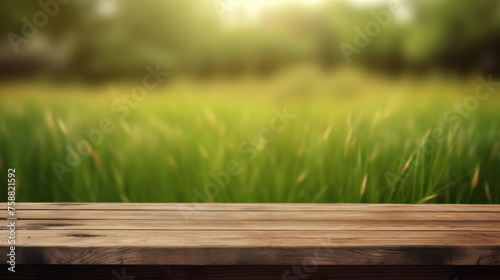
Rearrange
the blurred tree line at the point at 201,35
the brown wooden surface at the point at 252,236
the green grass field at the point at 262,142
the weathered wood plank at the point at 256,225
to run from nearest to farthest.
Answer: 1. the brown wooden surface at the point at 252,236
2. the weathered wood plank at the point at 256,225
3. the green grass field at the point at 262,142
4. the blurred tree line at the point at 201,35

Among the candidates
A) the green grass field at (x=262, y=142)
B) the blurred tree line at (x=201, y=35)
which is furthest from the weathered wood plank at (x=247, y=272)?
the blurred tree line at (x=201, y=35)

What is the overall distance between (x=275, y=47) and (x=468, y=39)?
897mm

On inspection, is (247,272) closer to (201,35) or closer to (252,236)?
(252,236)

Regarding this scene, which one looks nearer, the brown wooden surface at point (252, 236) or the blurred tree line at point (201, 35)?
the brown wooden surface at point (252, 236)

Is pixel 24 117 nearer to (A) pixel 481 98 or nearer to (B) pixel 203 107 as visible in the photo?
(B) pixel 203 107

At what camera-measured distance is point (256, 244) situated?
1200 mm

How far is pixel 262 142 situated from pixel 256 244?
3.39 ft

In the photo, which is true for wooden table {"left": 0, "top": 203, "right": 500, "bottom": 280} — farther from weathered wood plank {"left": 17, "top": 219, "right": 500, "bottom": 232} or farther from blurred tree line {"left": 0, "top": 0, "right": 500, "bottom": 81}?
blurred tree line {"left": 0, "top": 0, "right": 500, "bottom": 81}

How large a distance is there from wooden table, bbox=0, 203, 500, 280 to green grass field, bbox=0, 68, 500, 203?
25.1 inches

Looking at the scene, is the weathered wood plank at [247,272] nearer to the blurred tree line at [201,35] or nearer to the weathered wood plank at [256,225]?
the weathered wood plank at [256,225]

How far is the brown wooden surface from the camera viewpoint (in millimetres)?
1175

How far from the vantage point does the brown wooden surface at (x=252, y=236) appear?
1.17 metres

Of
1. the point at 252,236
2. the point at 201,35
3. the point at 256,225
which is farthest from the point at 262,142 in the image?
the point at 252,236

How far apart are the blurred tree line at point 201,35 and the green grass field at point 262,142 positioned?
0.08 metres
